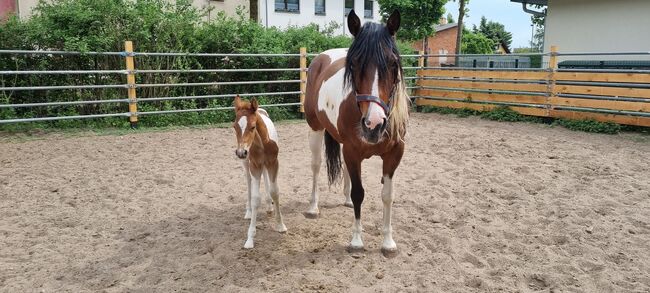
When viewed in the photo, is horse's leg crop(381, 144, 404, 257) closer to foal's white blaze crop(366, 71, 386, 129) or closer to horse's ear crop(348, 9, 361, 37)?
foal's white blaze crop(366, 71, 386, 129)

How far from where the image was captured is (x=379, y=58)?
292 centimetres

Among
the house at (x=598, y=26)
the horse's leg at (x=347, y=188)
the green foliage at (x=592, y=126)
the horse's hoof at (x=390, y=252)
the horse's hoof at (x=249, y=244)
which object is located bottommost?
the horse's hoof at (x=390, y=252)

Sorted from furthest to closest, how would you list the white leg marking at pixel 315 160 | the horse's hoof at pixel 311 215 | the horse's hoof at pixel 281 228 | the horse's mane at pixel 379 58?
the white leg marking at pixel 315 160, the horse's hoof at pixel 311 215, the horse's hoof at pixel 281 228, the horse's mane at pixel 379 58

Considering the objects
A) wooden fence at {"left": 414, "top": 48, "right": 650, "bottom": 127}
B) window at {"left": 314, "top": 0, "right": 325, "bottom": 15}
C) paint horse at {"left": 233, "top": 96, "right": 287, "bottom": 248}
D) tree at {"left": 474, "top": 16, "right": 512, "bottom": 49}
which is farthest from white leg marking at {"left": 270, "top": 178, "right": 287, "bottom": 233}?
tree at {"left": 474, "top": 16, "right": 512, "bottom": 49}

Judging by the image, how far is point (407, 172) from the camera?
576 centimetres

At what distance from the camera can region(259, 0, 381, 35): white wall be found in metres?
23.0

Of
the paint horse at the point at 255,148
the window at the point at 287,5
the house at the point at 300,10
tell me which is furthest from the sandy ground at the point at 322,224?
the window at the point at 287,5

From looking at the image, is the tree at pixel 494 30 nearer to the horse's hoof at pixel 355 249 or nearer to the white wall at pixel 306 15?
the white wall at pixel 306 15

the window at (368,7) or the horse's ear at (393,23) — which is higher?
the window at (368,7)

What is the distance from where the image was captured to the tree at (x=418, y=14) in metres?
22.0

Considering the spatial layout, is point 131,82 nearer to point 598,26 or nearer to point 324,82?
point 324,82

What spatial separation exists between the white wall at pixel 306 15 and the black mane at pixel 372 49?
19.4m

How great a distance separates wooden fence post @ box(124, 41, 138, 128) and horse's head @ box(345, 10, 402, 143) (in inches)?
242

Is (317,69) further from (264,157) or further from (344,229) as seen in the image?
(344,229)
